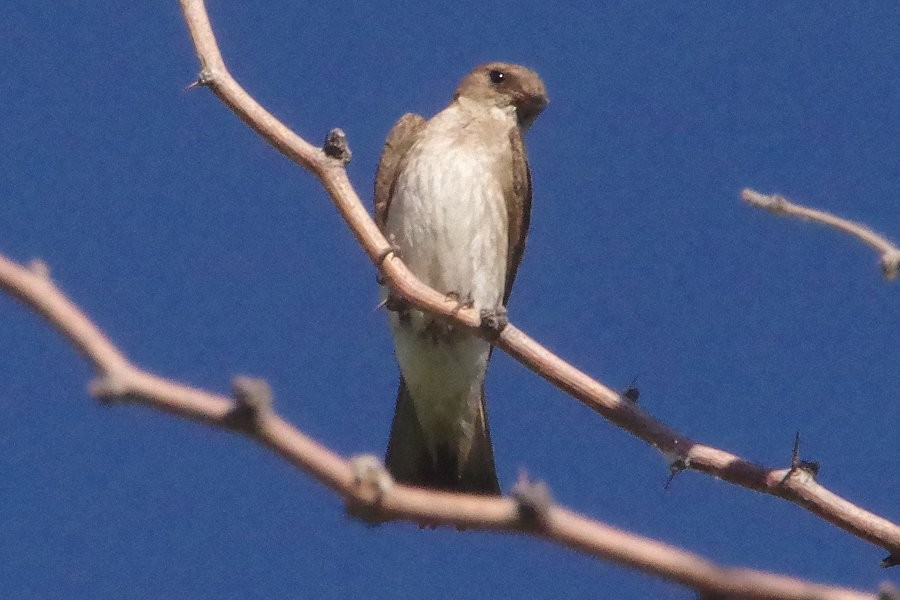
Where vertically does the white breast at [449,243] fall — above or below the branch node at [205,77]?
above

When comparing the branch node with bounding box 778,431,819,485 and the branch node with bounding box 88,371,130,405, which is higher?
the branch node with bounding box 778,431,819,485

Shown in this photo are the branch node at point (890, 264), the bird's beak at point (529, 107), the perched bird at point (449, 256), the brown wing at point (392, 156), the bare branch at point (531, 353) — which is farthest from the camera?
the bird's beak at point (529, 107)

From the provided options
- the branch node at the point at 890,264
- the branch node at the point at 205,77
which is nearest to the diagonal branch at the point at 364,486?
the branch node at the point at 890,264

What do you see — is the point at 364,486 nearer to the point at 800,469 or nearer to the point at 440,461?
the point at 800,469

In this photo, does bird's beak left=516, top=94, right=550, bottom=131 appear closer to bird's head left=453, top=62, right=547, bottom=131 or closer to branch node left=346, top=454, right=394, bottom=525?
bird's head left=453, top=62, right=547, bottom=131

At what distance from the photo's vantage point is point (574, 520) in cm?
110

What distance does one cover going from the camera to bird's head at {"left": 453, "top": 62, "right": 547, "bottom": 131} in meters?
5.98

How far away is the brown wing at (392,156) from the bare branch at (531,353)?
2236 millimetres

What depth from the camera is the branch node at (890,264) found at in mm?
1862

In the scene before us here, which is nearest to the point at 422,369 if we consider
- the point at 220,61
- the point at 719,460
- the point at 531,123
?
the point at 531,123

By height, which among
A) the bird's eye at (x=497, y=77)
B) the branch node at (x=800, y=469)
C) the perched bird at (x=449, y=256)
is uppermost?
the bird's eye at (x=497, y=77)

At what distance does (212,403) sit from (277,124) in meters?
1.92

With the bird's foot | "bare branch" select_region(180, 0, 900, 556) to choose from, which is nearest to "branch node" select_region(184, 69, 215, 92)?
"bare branch" select_region(180, 0, 900, 556)

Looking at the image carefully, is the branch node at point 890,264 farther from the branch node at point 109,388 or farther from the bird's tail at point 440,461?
the bird's tail at point 440,461
